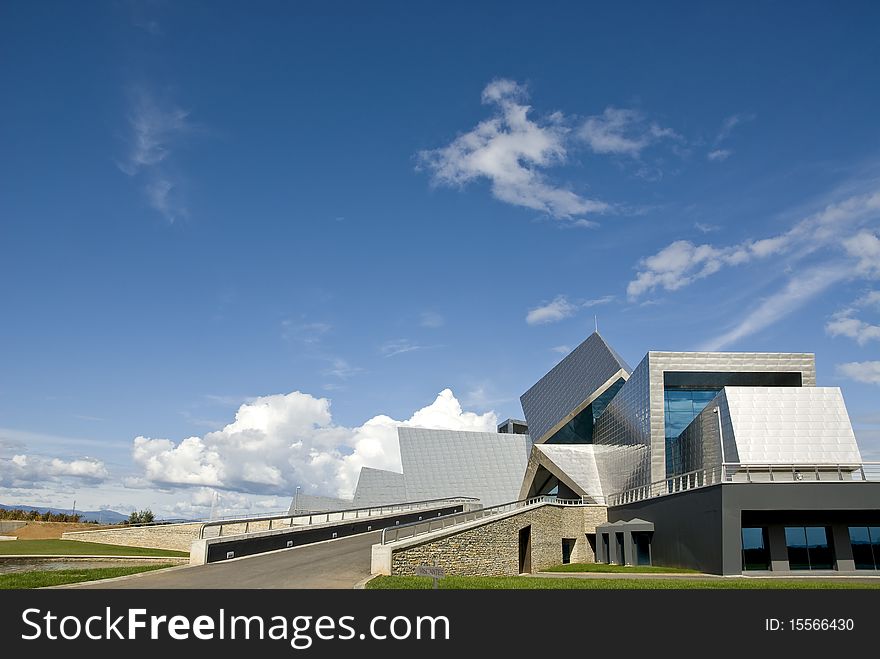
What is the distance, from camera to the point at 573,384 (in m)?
50.4

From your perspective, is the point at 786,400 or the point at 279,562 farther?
the point at 786,400

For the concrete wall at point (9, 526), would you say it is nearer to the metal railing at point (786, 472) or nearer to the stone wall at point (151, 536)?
the stone wall at point (151, 536)

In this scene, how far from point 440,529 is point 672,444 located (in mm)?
19232

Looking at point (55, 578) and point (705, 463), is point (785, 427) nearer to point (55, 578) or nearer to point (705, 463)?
point (705, 463)

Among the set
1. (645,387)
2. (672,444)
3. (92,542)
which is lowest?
(92,542)

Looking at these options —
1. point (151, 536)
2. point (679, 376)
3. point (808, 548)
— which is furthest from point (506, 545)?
point (151, 536)

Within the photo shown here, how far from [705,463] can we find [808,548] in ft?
26.4

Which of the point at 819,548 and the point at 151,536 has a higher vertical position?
the point at 819,548

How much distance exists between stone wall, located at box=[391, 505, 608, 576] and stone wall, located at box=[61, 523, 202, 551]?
1717cm

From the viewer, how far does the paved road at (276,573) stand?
1612 cm

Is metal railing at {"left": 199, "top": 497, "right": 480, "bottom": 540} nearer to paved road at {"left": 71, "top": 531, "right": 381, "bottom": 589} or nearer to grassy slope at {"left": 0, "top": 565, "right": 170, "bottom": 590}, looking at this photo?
paved road at {"left": 71, "top": 531, "right": 381, "bottom": 589}
